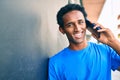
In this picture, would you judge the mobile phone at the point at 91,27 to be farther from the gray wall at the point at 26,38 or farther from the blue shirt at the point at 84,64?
the gray wall at the point at 26,38

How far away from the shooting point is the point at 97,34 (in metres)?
1.87

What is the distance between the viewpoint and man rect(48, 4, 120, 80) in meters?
1.71

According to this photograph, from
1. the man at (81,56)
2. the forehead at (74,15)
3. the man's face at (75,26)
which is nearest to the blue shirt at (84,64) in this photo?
the man at (81,56)

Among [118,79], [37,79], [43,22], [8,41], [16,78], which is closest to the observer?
[8,41]

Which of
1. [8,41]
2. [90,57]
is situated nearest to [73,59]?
[90,57]

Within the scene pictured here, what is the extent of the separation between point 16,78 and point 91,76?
715 millimetres

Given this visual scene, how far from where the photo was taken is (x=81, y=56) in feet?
5.77

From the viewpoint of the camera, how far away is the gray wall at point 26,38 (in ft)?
3.33

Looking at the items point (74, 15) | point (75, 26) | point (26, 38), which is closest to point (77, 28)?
point (75, 26)

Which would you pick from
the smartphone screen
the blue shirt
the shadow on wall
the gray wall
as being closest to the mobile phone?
the smartphone screen

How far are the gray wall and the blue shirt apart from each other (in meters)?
0.09

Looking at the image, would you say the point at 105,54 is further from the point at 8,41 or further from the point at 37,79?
the point at 8,41

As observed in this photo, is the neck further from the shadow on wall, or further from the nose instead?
the shadow on wall

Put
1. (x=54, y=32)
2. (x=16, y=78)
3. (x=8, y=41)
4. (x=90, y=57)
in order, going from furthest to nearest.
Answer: (x=54, y=32), (x=90, y=57), (x=16, y=78), (x=8, y=41)
